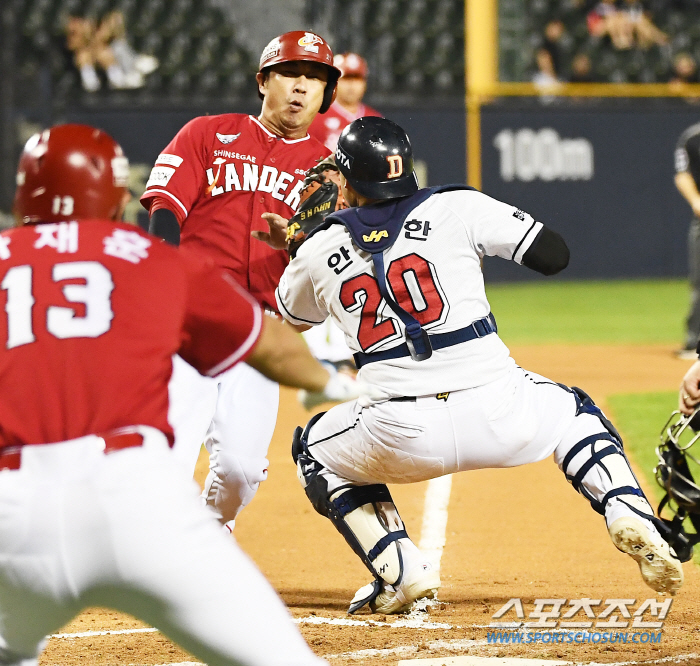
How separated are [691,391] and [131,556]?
2424 millimetres

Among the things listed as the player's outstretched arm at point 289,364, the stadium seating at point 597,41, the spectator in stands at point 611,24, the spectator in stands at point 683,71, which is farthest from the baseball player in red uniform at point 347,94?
the spectator in stands at point 611,24

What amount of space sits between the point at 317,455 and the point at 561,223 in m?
13.8

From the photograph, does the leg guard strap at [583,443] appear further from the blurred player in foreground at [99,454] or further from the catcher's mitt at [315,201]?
the blurred player in foreground at [99,454]

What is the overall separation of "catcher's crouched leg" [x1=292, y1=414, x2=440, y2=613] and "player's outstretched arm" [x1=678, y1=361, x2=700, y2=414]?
110cm

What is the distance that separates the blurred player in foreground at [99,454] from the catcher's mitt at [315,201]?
1781 millimetres

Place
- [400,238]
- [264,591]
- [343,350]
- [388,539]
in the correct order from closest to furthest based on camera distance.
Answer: [264,591], [400,238], [388,539], [343,350]

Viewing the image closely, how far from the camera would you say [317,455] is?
415 centimetres

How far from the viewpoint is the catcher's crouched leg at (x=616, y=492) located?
12.0 feet

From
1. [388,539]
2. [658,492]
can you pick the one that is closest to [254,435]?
[388,539]

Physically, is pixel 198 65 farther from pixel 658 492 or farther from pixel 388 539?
pixel 388 539

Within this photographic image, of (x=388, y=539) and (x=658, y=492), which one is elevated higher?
(x=388, y=539)

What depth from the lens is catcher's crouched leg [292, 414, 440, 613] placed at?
408 cm

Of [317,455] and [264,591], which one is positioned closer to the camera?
[264,591]

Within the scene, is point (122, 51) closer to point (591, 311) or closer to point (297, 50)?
point (591, 311)
